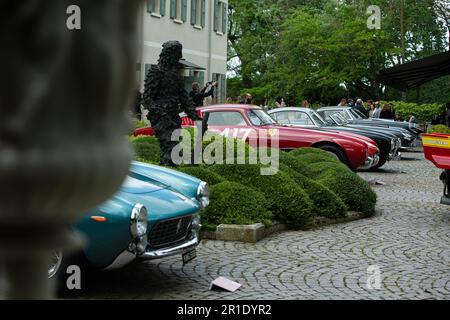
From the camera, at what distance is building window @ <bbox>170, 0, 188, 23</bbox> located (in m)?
36.5

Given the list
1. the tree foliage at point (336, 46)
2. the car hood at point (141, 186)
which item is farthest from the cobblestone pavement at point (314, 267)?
the tree foliage at point (336, 46)

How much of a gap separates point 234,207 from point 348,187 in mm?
3150

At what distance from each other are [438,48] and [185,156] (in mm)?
42095

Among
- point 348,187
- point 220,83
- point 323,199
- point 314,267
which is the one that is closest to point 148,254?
point 314,267

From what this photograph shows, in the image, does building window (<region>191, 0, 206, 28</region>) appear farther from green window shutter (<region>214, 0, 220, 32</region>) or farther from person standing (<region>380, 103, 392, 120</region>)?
person standing (<region>380, 103, 392, 120</region>)

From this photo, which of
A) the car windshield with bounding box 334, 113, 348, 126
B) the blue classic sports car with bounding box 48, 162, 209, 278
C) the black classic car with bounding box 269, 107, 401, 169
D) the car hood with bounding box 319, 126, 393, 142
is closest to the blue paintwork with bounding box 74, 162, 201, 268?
the blue classic sports car with bounding box 48, 162, 209, 278

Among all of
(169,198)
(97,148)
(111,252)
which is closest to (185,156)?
(169,198)

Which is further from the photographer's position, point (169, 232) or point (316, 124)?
point (316, 124)

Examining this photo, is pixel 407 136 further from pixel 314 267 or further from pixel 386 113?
pixel 314 267

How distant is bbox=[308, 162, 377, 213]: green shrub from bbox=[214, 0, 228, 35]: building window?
30824 mm

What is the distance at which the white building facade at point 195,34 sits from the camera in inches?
1361

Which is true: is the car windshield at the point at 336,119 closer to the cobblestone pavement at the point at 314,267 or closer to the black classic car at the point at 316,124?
the black classic car at the point at 316,124

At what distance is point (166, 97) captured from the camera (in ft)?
37.0

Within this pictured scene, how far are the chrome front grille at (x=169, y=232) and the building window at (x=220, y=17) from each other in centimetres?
3644
